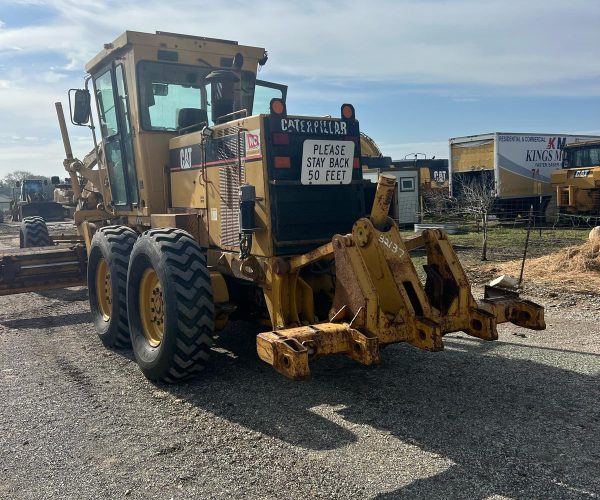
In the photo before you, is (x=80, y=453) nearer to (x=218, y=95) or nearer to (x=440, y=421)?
(x=440, y=421)

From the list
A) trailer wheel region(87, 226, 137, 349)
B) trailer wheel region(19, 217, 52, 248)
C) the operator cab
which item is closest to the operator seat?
the operator cab

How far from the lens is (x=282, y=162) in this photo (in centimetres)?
526

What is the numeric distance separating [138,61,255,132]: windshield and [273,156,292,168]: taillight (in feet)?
7.29

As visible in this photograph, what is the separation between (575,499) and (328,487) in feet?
4.57

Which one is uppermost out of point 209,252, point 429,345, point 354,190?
point 354,190

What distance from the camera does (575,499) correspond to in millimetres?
3365

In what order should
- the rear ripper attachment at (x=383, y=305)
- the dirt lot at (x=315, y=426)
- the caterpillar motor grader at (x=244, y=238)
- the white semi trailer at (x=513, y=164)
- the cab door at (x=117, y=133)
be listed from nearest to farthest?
the dirt lot at (x=315, y=426) < the rear ripper attachment at (x=383, y=305) < the caterpillar motor grader at (x=244, y=238) < the cab door at (x=117, y=133) < the white semi trailer at (x=513, y=164)

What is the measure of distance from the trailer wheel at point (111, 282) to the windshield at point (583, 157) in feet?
63.1

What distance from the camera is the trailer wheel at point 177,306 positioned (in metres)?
5.05

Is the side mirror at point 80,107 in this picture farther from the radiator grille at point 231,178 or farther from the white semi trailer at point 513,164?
the white semi trailer at point 513,164

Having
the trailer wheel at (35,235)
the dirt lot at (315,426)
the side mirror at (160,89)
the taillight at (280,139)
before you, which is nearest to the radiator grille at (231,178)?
the taillight at (280,139)

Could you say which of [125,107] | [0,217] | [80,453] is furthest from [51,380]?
[0,217]

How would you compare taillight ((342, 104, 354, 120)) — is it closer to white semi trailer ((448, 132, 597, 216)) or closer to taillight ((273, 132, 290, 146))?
taillight ((273, 132, 290, 146))

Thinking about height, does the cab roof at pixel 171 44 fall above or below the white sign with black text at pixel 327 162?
above
